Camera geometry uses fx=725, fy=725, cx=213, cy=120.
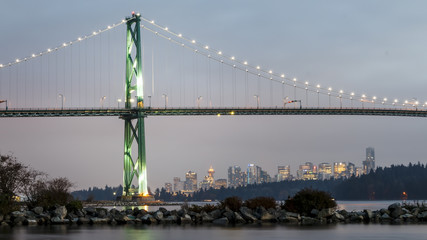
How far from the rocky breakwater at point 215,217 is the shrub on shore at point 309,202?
0.45 m

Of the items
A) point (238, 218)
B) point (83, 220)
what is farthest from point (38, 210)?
point (238, 218)

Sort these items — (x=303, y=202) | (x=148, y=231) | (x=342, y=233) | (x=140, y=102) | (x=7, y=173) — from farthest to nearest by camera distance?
(x=140, y=102) → (x=7, y=173) → (x=303, y=202) → (x=148, y=231) → (x=342, y=233)

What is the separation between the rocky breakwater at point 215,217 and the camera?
2866 cm

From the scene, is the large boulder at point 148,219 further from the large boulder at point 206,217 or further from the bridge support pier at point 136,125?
the bridge support pier at point 136,125

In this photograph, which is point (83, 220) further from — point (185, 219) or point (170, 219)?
point (185, 219)

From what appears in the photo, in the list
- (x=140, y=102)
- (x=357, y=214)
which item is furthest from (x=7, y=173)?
(x=140, y=102)

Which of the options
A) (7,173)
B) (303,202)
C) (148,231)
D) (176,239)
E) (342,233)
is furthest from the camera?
(7,173)

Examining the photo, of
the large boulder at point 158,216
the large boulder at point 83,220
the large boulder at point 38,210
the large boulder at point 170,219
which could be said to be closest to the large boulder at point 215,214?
the large boulder at point 170,219

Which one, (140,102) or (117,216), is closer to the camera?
(117,216)

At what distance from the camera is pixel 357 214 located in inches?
1182

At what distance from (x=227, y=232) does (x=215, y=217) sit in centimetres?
674

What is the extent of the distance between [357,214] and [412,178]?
517 ft

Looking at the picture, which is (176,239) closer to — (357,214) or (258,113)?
(357,214)

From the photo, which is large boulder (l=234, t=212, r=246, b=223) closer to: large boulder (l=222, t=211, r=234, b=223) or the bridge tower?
large boulder (l=222, t=211, r=234, b=223)
